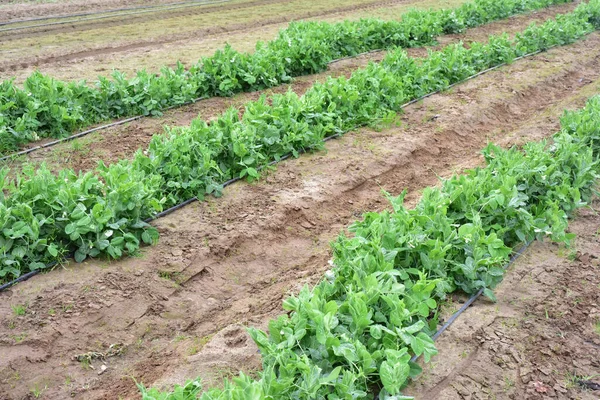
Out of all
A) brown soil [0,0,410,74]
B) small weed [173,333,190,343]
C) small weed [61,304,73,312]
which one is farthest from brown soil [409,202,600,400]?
brown soil [0,0,410,74]

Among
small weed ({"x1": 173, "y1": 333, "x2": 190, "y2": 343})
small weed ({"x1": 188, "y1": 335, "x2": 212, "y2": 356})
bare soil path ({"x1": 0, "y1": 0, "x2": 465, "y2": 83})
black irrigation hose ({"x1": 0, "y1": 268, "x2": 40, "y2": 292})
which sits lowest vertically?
small weed ({"x1": 173, "y1": 333, "x2": 190, "y2": 343})

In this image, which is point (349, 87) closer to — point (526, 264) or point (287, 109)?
point (287, 109)

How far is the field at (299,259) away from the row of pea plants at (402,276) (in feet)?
0.08

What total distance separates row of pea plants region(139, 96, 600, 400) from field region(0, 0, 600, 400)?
26 mm

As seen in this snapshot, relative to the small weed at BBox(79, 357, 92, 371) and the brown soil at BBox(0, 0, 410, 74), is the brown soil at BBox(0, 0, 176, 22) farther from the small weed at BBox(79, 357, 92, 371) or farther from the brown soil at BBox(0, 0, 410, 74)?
the small weed at BBox(79, 357, 92, 371)

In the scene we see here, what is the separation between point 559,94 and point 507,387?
8.45m

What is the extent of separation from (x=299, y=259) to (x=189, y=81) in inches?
180

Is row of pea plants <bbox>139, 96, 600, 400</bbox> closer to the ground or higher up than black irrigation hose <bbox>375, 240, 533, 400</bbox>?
higher up

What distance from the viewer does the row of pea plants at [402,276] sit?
3.74 m

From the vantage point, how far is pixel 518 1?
18469 mm

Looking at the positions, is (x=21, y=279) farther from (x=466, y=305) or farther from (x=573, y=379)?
(x=573, y=379)

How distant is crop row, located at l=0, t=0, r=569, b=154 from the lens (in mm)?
8141

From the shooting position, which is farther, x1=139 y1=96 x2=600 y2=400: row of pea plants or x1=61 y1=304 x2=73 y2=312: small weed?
x1=61 y1=304 x2=73 y2=312: small weed

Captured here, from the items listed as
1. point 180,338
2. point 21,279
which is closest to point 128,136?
point 21,279
